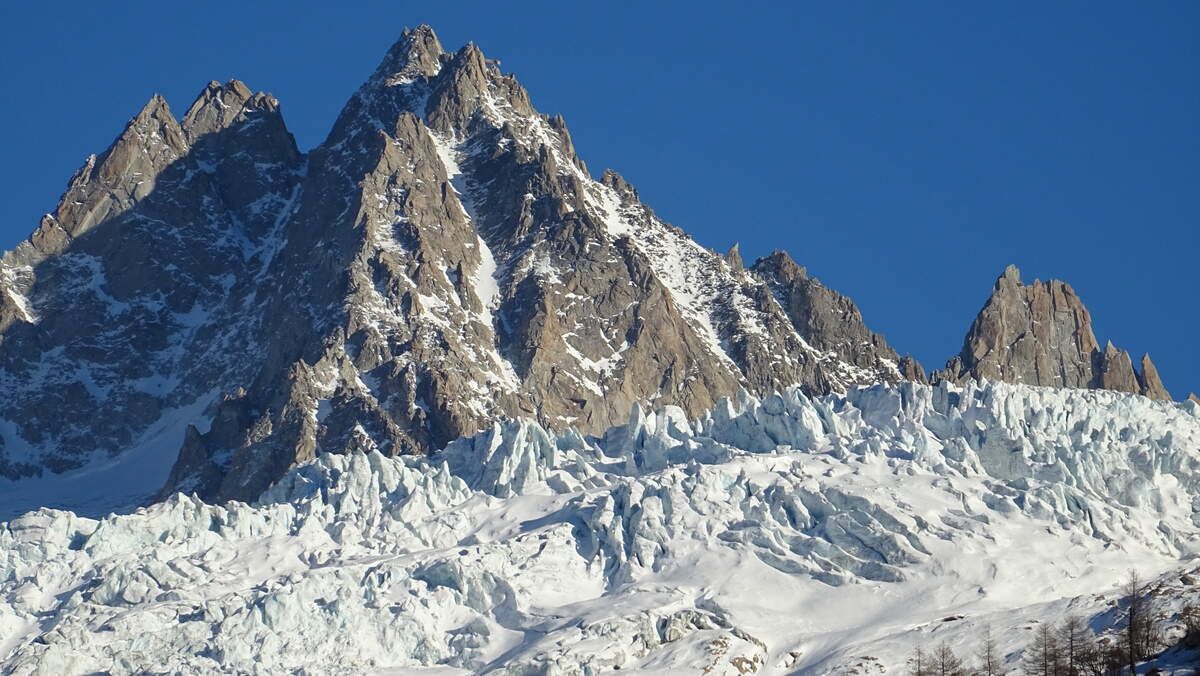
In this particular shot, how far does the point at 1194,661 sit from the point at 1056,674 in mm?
11410

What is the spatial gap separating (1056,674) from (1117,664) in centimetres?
518

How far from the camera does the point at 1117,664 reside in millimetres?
194500

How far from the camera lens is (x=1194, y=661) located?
190 meters

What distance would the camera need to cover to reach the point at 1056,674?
650 feet

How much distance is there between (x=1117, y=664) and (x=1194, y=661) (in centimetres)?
624
